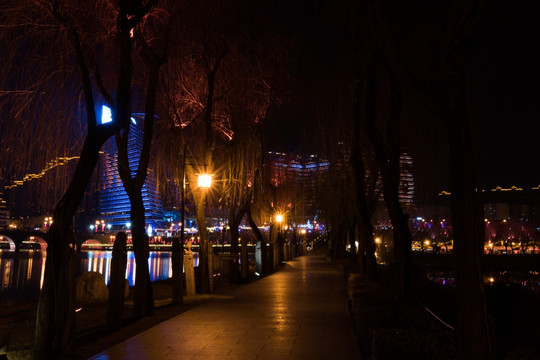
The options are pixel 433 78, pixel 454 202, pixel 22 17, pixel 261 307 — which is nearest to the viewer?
pixel 454 202

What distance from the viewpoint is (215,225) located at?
501 feet

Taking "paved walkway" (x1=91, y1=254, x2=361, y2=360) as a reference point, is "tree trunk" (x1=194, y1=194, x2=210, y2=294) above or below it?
above

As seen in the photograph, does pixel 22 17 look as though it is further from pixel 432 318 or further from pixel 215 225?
pixel 215 225

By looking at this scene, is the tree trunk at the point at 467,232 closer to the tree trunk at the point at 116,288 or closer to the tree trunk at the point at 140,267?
the tree trunk at the point at 116,288

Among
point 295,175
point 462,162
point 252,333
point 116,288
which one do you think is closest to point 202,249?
point 116,288

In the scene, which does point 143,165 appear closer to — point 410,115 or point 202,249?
point 202,249

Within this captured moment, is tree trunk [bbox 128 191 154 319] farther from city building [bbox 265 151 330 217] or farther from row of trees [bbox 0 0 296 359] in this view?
city building [bbox 265 151 330 217]

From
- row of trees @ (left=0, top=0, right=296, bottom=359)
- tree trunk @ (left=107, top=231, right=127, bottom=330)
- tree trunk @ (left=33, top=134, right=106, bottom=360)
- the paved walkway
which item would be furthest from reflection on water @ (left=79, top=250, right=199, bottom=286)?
tree trunk @ (left=33, top=134, right=106, bottom=360)

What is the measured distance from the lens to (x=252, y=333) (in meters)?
8.84

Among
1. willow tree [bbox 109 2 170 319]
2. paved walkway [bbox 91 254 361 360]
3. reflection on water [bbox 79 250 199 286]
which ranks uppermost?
willow tree [bbox 109 2 170 319]

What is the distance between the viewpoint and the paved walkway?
7.19m

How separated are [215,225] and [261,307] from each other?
142 meters

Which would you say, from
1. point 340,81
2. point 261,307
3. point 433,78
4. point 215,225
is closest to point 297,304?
point 261,307

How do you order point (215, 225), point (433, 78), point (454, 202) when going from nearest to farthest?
point (454, 202) → point (433, 78) → point (215, 225)
